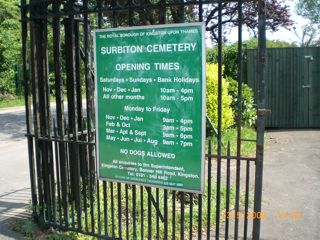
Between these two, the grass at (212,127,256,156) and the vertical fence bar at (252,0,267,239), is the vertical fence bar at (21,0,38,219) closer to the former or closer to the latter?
the vertical fence bar at (252,0,267,239)

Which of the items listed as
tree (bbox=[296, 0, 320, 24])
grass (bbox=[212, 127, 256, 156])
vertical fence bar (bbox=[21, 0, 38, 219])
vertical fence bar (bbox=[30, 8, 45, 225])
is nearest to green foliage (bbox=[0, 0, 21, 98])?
grass (bbox=[212, 127, 256, 156])

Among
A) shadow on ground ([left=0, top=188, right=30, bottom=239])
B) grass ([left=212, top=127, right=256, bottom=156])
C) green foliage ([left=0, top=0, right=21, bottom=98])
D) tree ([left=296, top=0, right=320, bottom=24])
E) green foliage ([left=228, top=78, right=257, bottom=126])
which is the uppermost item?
tree ([left=296, top=0, right=320, bottom=24])

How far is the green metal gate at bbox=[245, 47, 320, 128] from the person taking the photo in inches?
443

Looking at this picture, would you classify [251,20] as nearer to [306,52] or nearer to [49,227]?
[306,52]

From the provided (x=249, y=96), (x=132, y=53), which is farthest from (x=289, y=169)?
(x=132, y=53)

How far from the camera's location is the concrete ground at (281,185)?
15.6ft

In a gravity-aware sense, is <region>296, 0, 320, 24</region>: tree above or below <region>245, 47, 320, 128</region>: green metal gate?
above

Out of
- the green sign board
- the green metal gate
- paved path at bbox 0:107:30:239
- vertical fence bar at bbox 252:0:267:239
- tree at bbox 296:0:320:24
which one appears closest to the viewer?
vertical fence bar at bbox 252:0:267:239

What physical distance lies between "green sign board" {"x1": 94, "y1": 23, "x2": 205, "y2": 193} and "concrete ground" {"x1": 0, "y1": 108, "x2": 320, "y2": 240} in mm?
1543

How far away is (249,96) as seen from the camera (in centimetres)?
1096

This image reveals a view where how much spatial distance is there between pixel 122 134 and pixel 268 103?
8312 mm

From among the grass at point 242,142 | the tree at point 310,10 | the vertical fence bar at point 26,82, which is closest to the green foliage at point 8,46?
the grass at point 242,142

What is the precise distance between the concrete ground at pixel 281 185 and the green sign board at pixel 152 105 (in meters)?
1.54

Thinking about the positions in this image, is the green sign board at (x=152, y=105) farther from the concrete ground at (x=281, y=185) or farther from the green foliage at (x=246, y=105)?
the green foliage at (x=246, y=105)
